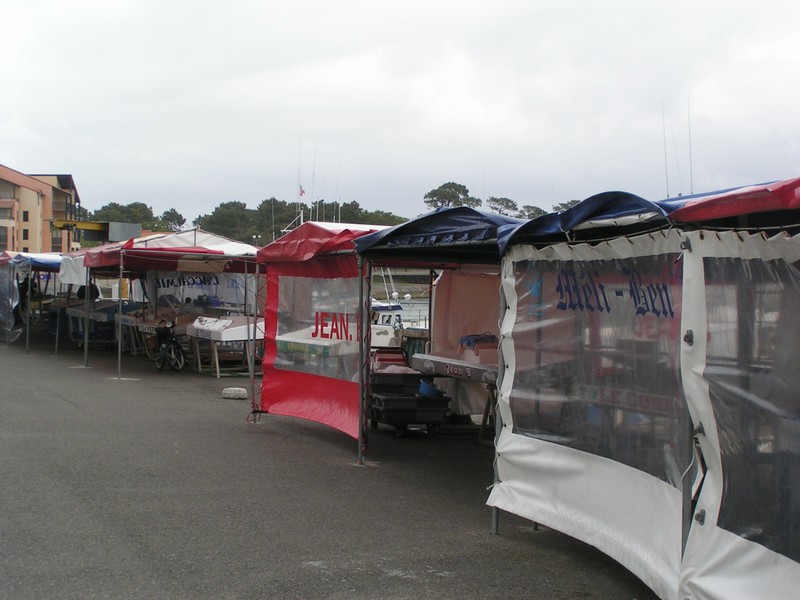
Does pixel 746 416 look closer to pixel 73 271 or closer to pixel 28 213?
pixel 73 271

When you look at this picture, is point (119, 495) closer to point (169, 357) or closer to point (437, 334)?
point (437, 334)

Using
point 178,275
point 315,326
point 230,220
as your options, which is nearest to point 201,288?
point 178,275

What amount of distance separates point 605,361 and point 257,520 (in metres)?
3.29

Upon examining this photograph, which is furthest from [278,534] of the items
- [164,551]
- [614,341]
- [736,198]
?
[736,198]

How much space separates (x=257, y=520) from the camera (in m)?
7.11

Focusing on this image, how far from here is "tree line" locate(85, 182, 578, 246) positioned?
21922mm

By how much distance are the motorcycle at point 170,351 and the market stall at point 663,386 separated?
14.4 m

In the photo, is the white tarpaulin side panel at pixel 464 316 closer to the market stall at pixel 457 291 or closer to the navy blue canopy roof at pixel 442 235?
the market stall at pixel 457 291

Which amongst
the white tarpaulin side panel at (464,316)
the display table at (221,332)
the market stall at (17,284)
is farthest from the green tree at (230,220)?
the white tarpaulin side panel at (464,316)

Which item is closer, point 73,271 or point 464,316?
point 464,316

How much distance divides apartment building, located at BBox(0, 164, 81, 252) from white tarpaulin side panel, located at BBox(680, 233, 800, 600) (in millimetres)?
62350

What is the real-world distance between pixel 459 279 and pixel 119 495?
6264 millimetres

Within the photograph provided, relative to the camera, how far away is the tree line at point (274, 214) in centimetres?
2192

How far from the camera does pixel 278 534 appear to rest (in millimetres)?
6711
